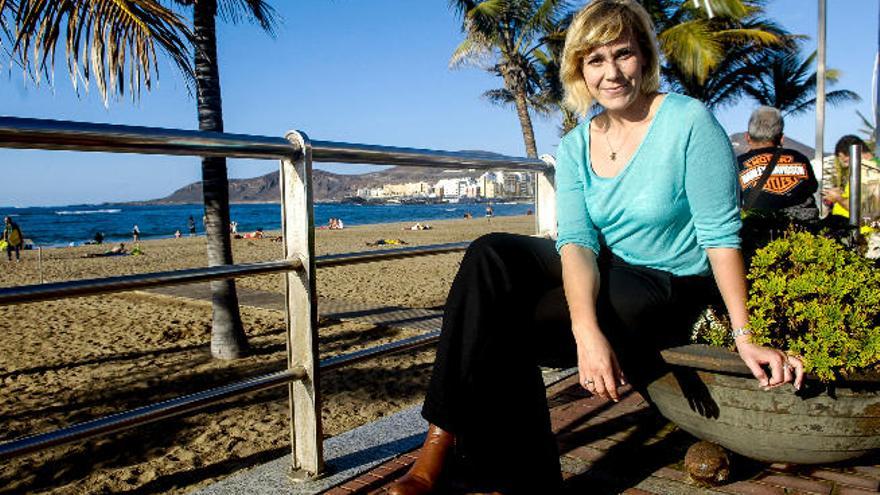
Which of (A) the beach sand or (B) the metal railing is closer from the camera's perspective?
(B) the metal railing

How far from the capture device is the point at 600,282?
1.84m

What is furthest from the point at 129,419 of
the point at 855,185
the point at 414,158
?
the point at 855,185

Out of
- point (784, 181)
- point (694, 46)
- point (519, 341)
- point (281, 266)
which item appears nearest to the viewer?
point (519, 341)

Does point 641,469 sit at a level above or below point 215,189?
below

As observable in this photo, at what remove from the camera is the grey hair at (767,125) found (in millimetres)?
4559

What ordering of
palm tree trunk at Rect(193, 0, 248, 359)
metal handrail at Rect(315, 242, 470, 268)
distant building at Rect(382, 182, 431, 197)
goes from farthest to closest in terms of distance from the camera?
distant building at Rect(382, 182, 431, 197)
palm tree trunk at Rect(193, 0, 248, 359)
metal handrail at Rect(315, 242, 470, 268)

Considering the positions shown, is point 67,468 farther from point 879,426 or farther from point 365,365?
point 879,426

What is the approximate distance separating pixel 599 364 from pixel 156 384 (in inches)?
169

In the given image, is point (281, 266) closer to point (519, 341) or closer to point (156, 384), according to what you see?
point (519, 341)

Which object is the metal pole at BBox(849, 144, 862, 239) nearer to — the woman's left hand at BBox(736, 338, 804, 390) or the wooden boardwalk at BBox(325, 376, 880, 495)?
the wooden boardwalk at BBox(325, 376, 880, 495)

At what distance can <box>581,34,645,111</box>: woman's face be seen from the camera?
1.93 meters

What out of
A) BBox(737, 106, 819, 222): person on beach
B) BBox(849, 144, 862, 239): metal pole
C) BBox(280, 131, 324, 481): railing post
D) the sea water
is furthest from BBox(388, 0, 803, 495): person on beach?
the sea water

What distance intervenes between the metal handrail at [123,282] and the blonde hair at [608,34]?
3.58ft

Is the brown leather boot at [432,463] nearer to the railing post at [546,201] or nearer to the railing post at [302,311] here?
the railing post at [302,311]
